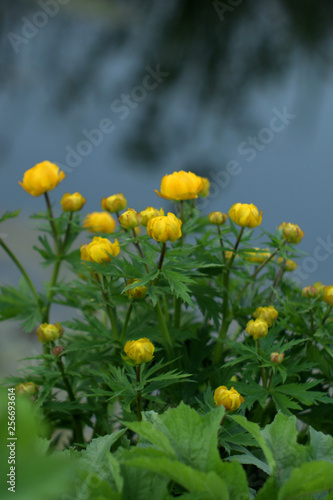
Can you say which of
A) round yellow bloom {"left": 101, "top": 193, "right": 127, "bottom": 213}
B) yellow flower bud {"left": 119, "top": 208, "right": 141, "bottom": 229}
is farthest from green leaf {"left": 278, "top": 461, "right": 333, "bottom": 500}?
round yellow bloom {"left": 101, "top": 193, "right": 127, "bottom": 213}

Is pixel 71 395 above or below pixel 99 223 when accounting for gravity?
below

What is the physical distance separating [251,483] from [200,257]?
0.94 feet

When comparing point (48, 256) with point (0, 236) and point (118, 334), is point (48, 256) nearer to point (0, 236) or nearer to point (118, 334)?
point (0, 236)

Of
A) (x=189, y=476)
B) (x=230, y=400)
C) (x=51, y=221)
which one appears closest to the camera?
(x=189, y=476)

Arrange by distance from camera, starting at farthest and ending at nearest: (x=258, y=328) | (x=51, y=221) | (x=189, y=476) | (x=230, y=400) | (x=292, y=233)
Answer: (x=51, y=221) < (x=292, y=233) < (x=258, y=328) < (x=230, y=400) < (x=189, y=476)

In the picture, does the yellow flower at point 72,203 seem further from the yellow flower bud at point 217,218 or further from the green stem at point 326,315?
the green stem at point 326,315

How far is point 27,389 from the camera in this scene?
0.65 m

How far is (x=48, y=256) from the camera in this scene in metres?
0.87

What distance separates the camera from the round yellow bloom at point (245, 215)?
704mm

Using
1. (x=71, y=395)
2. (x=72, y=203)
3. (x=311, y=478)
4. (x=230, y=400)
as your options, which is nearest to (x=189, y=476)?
(x=311, y=478)

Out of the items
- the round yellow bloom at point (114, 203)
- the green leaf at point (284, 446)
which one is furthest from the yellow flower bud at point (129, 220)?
the green leaf at point (284, 446)

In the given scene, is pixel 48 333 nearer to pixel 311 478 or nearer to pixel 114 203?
pixel 114 203

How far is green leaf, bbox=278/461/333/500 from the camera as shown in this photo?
0.30 metres

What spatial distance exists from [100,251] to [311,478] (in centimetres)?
42
